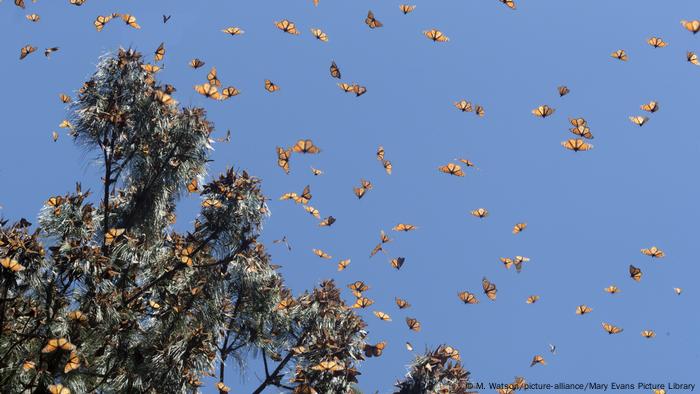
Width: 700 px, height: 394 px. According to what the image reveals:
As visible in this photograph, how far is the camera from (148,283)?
1227cm

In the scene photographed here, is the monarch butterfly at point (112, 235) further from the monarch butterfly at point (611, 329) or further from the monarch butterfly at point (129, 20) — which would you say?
the monarch butterfly at point (611, 329)

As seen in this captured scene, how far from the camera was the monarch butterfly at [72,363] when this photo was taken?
379 inches

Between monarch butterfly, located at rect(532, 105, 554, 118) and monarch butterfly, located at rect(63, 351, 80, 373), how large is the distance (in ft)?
35.3

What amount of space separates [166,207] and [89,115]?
7.65ft

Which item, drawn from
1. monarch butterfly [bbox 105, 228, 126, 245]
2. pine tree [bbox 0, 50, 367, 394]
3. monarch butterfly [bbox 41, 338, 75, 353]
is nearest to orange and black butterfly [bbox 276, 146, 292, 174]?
pine tree [bbox 0, 50, 367, 394]

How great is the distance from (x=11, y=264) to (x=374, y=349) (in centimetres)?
647

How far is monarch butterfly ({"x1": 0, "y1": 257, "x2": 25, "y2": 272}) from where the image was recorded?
943 cm

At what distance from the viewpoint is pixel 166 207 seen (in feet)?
45.0

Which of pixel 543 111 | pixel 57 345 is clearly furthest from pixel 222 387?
pixel 543 111

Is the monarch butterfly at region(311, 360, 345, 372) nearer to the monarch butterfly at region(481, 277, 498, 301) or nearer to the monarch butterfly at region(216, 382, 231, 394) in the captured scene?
the monarch butterfly at region(216, 382, 231, 394)

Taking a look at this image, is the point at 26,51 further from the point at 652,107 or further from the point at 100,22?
the point at 652,107

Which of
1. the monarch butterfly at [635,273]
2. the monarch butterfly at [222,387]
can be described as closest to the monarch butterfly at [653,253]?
the monarch butterfly at [635,273]

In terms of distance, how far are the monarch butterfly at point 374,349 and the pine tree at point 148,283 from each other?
24cm

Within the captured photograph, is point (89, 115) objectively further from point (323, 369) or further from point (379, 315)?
point (379, 315)
